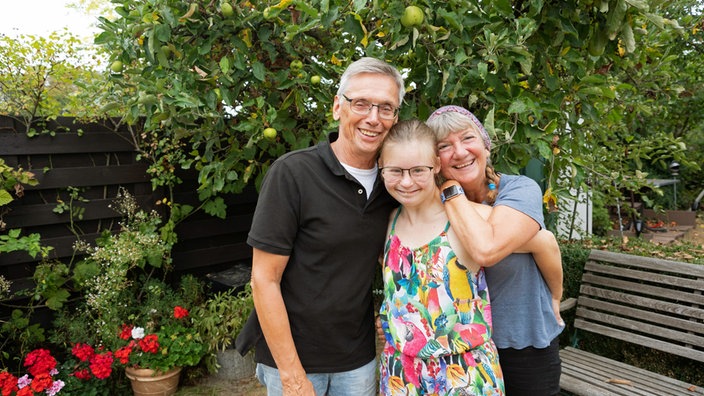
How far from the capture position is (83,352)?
3055 mm

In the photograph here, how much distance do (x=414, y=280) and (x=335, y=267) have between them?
0.26 metres

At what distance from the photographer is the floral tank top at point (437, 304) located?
4.91ft

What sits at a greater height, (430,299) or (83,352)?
(430,299)

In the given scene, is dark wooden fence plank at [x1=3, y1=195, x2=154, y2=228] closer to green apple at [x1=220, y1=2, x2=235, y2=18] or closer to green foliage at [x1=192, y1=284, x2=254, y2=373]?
green foliage at [x1=192, y1=284, x2=254, y2=373]

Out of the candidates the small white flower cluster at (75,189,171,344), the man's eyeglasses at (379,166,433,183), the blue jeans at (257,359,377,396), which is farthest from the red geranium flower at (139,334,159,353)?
the man's eyeglasses at (379,166,433,183)

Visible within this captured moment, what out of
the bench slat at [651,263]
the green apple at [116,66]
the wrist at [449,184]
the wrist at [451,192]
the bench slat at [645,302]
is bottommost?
the bench slat at [645,302]

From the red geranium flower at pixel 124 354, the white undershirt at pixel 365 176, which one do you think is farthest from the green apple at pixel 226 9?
the red geranium flower at pixel 124 354

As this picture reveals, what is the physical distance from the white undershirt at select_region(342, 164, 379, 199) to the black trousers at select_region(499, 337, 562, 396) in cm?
71

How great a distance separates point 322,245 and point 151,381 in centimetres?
226

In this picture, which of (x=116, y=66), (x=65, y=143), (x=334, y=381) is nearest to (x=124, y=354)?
(x=65, y=143)

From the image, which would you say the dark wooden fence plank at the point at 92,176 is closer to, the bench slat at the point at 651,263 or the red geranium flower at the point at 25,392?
the red geranium flower at the point at 25,392

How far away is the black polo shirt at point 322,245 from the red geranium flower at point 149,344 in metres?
1.78

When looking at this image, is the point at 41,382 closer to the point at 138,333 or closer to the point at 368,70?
the point at 138,333

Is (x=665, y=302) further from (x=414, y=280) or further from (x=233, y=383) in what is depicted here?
(x=233, y=383)
